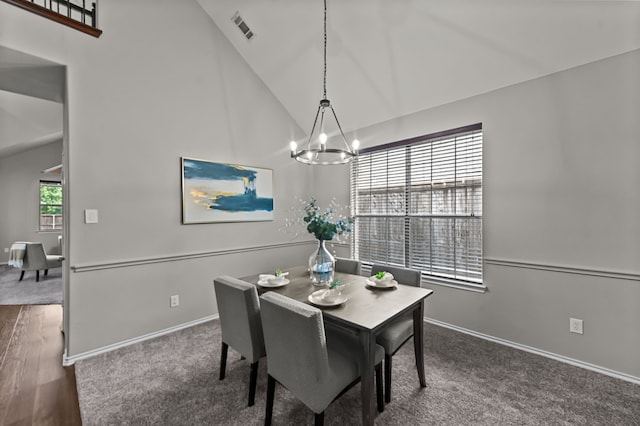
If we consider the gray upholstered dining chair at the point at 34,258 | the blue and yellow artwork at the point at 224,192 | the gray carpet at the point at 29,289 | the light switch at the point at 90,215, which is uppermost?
the blue and yellow artwork at the point at 224,192

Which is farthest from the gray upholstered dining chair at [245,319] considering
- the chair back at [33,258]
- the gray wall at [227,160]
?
the chair back at [33,258]

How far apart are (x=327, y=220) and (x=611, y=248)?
2.30 meters

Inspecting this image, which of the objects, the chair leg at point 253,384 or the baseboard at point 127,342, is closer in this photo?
the chair leg at point 253,384

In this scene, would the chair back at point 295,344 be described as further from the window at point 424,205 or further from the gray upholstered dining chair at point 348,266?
the window at point 424,205

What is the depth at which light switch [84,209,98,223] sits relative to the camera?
2.49 m

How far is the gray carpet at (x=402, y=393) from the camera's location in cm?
173

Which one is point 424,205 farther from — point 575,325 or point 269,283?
point 269,283

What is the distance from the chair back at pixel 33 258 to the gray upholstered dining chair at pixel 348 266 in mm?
5860

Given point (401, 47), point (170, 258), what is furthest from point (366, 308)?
point (401, 47)

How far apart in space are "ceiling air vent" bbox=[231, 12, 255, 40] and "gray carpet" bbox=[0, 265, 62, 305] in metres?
4.69

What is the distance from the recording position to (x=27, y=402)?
1930mm

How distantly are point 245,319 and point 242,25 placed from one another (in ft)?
11.0

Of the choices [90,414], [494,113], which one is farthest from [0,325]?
[494,113]

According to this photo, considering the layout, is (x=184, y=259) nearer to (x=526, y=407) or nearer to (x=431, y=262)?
(x=431, y=262)
